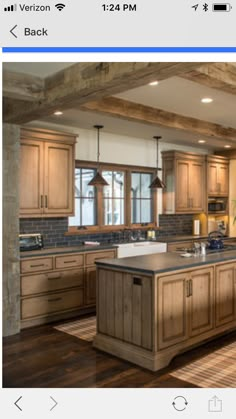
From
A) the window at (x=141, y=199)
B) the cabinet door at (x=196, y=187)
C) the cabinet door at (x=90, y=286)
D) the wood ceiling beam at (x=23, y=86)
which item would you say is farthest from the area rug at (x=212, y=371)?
the cabinet door at (x=196, y=187)

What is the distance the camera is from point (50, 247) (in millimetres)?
4844

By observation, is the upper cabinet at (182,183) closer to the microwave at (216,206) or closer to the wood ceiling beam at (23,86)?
the microwave at (216,206)

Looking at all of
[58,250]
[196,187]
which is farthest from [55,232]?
[196,187]

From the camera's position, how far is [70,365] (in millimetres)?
3070

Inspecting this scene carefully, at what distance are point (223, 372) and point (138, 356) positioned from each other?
0.68 metres

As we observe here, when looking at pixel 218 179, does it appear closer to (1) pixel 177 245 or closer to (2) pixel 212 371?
(1) pixel 177 245

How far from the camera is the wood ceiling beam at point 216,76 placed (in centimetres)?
269

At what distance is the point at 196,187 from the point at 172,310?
378 cm

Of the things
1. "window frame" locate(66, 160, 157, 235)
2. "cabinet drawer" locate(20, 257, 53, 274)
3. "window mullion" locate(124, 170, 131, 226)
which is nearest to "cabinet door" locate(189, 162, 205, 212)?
"window frame" locate(66, 160, 157, 235)

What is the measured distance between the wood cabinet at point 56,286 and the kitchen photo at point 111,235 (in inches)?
0.5

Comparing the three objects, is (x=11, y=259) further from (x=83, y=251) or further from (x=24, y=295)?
(x=83, y=251)
